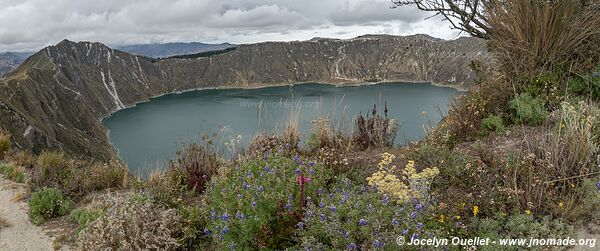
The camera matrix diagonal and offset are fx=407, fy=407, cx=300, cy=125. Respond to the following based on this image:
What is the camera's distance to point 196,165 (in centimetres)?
611

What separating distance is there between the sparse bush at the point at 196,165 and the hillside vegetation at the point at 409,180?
0.08ft

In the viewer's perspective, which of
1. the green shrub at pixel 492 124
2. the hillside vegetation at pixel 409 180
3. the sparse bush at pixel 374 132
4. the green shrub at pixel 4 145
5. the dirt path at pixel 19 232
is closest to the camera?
the hillside vegetation at pixel 409 180

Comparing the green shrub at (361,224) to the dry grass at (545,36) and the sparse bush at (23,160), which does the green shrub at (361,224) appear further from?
the sparse bush at (23,160)

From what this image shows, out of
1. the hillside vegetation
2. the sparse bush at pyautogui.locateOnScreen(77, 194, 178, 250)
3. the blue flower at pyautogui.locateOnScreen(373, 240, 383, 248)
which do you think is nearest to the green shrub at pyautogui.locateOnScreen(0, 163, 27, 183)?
the hillside vegetation

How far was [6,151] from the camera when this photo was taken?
9492mm

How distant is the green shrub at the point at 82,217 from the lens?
5.00 meters

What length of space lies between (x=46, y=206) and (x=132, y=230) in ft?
8.11

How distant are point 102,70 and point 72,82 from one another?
1215 inches

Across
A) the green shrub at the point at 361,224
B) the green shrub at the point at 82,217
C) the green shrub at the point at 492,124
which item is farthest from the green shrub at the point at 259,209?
the green shrub at the point at 492,124

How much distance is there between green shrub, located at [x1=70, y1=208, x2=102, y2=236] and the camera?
5000 millimetres

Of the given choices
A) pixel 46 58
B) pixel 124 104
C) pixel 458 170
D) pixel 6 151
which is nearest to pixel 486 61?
pixel 458 170

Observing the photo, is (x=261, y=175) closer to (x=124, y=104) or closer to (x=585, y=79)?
(x=585, y=79)

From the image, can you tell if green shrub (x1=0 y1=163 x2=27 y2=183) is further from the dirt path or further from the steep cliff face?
the steep cliff face

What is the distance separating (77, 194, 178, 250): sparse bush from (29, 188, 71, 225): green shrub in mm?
1704
